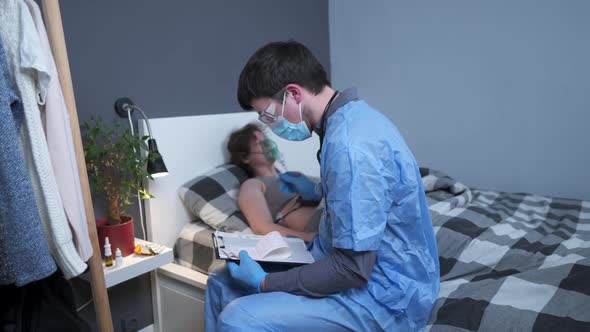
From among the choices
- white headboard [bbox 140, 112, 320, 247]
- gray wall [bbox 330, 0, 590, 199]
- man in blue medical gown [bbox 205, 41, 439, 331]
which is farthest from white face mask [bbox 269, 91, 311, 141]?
gray wall [bbox 330, 0, 590, 199]

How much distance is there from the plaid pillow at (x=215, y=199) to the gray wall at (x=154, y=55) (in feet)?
0.80

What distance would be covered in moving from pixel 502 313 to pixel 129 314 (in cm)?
142

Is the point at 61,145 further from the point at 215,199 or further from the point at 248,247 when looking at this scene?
the point at 215,199

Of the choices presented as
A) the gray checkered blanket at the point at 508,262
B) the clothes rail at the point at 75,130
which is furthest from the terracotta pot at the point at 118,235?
the gray checkered blanket at the point at 508,262

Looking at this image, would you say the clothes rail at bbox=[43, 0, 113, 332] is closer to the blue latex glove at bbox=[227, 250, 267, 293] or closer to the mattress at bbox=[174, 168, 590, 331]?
the blue latex glove at bbox=[227, 250, 267, 293]

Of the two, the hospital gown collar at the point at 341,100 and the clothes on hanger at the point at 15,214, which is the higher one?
the hospital gown collar at the point at 341,100

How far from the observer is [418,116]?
109 inches

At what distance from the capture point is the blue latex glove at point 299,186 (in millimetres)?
1753

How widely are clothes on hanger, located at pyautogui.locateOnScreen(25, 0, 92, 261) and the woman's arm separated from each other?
0.71m

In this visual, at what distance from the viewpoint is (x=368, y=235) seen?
0.94m

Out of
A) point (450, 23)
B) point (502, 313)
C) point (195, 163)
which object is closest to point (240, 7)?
point (195, 163)

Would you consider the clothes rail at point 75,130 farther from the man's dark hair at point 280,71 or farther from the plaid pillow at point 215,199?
the plaid pillow at point 215,199

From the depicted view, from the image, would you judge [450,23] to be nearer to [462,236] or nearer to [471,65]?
[471,65]

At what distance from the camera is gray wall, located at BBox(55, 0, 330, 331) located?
5.15 feet
